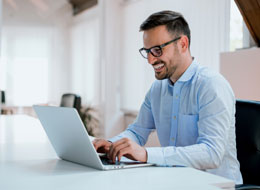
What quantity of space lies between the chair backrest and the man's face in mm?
364

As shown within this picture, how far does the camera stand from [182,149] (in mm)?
1580

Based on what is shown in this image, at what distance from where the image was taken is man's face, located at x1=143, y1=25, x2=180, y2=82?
1896mm

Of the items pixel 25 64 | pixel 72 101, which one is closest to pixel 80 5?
pixel 25 64

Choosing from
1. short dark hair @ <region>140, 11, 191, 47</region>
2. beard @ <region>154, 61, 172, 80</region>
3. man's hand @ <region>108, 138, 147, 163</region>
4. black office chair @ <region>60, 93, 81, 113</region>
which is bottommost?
man's hand @ <region>108, 138, 147, 163</region>

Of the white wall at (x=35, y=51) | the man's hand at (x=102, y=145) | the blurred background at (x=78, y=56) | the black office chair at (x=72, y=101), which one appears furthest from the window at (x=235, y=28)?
the white wall at (x=35, y=51)

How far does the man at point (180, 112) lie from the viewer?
158 centimetres

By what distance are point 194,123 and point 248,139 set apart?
260mm

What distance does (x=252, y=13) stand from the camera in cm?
279

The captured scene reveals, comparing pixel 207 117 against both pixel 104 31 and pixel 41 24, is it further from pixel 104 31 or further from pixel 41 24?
pixel 41 24

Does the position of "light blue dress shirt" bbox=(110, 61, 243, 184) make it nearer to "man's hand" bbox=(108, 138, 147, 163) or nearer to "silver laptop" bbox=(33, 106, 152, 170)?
"man's hand" bbox=(108, 138, 147, 163)

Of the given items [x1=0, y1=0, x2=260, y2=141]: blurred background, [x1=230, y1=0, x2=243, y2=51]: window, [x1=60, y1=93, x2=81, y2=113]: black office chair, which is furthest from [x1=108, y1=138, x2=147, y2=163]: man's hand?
[x1=0, y1=0, x2=260, y2=141]: blurred background

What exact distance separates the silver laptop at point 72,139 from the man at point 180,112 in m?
0.07

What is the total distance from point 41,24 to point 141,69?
2.87m

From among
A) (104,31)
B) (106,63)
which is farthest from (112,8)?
(106,63)
